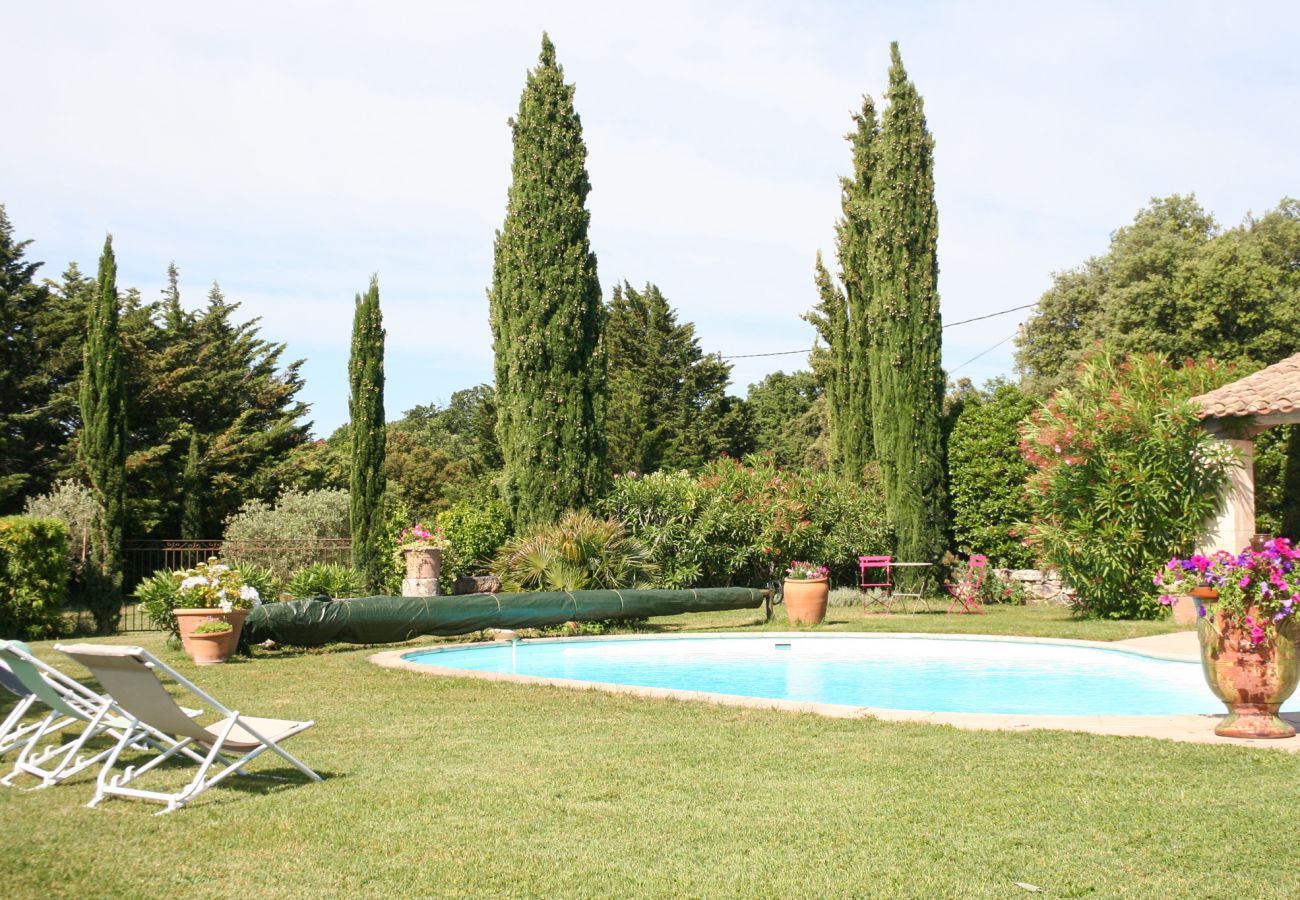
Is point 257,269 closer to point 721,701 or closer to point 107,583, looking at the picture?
point 107,583

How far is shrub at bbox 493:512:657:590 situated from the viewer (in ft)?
57.7

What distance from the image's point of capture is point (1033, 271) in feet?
116

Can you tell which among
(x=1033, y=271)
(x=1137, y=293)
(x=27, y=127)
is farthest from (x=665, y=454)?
(x=27, y=127)

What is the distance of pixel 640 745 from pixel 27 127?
516 inches

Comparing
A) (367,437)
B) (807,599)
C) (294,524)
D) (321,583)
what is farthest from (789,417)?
(321,583)

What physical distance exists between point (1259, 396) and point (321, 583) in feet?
43.9

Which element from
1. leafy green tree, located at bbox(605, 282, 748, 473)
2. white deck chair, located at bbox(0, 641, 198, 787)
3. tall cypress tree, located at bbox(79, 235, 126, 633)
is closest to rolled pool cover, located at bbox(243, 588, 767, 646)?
tall cypress tree, located at bbox(79, 235, 126, 633)

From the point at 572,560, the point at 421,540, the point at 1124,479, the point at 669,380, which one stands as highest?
the point at 669,380

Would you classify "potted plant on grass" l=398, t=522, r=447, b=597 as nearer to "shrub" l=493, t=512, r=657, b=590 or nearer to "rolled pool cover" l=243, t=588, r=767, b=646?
"shrub" l=493, t=512, r=657, b=590

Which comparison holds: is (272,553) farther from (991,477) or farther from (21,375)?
(991,477)

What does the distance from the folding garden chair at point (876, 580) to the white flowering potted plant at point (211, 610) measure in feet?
36.3

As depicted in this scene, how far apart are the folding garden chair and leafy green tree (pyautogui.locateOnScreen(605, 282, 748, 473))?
1747cm

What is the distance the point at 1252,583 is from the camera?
6465 mm

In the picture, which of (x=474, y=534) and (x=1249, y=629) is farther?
(x=474, y=534)
